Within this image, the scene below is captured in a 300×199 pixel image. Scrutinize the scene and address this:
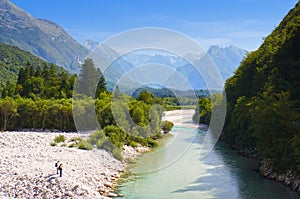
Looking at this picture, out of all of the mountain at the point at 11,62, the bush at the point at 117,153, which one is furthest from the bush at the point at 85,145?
the mountain at the point at 11,62

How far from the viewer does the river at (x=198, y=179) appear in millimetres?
20797

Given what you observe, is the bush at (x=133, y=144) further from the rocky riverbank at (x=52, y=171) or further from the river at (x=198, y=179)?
the river at (x=198, y=179)

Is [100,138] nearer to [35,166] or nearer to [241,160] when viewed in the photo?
[35,166]

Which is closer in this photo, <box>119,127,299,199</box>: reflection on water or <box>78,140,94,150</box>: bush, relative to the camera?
<box>119,127,299,199</box>: reflection on water

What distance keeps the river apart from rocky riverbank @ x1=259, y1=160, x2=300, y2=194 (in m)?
0.42

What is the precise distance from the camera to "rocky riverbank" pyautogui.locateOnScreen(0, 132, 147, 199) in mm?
19547

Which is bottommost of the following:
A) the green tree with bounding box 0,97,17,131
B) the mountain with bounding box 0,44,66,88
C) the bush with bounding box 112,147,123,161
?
the bush with bounding box 112,147,123,161

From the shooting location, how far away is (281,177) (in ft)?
74.9

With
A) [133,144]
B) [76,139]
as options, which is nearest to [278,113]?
[133,144]

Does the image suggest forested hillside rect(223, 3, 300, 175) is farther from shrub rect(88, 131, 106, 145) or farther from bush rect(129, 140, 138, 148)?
shrub rect(88, 131, 106, 145)

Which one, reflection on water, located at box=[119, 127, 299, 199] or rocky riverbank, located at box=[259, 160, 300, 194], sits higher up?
rocky riverbank, located at box=[259, 160, 300, 194]

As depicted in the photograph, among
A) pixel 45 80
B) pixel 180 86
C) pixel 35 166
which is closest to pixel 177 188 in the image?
pixel 35 166

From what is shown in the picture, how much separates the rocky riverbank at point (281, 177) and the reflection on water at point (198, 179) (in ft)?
1.44

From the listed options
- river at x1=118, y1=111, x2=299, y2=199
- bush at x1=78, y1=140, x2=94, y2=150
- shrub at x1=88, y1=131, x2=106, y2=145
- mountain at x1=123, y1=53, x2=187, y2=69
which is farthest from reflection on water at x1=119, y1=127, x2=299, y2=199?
mountain at x1=123, y1=53, x2=187, y2=69
